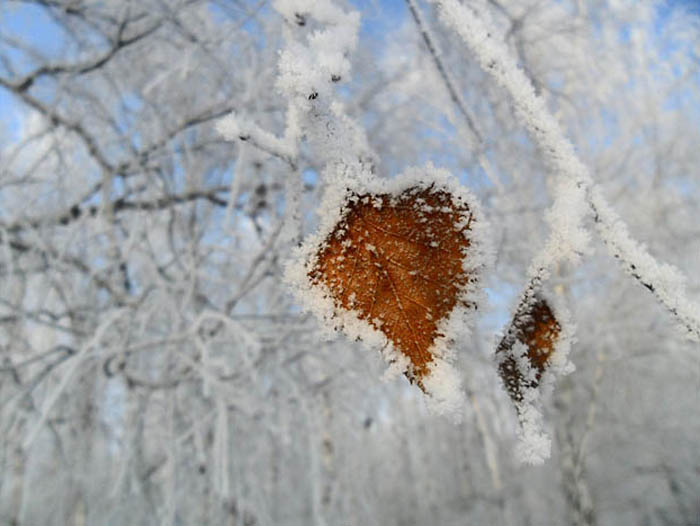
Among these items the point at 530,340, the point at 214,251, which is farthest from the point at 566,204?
the point at 214,251

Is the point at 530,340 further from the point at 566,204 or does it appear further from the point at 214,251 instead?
the point at 214,251

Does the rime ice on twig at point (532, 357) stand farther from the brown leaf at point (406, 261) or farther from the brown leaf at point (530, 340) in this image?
the brown leaf at point (406, 261)

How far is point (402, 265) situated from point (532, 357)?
8.3 inches

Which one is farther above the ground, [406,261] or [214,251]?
[214,251]

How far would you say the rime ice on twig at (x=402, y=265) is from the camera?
0.50 meters

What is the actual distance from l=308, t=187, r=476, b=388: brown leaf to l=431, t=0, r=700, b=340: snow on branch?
0.38 feet

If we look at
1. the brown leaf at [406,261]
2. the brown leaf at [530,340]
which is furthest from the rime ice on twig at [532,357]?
the brown leaf at [406,261]

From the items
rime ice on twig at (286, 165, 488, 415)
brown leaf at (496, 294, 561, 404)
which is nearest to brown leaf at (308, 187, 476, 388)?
rime ice on twig at (286, 165, 488, 415)

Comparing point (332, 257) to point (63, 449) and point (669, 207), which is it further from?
point (669, 207)

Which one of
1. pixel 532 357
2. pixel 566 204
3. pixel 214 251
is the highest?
pixel 214 251

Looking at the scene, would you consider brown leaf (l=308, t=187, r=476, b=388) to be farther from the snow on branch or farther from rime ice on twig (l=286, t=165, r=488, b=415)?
the snow on branch

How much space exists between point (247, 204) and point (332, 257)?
247 cm

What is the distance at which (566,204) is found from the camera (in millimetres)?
557

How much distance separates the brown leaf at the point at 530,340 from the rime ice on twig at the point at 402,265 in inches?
3.7
